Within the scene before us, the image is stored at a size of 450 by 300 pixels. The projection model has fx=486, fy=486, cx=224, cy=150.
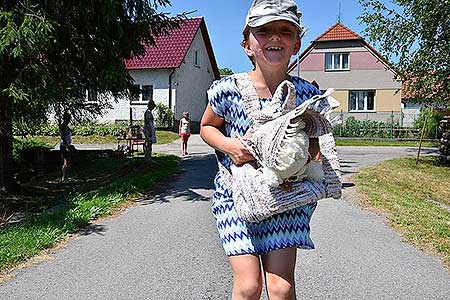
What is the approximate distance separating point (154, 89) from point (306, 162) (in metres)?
31.3

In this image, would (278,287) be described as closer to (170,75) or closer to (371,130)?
(170,75)

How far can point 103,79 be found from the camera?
442 inches

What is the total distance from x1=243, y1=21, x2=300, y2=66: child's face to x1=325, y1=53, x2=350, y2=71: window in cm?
4063

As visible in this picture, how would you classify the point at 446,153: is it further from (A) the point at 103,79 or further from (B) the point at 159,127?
(B) the point at 159,127

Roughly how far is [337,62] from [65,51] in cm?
3439

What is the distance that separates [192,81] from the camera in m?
36.5

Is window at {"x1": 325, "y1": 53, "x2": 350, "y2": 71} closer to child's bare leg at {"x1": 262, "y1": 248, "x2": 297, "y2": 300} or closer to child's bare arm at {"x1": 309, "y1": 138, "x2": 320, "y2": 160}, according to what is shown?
child's bare arm at {"x1": 309, "y1": 138, "x2": 320, "y2": 160}

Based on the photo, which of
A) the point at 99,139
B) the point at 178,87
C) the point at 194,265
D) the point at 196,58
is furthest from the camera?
the point at 196,58

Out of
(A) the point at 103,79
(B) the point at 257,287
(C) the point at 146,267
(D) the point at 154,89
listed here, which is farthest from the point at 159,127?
(B) the point at 257,287

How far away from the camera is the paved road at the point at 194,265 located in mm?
4215

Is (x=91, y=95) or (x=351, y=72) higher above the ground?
(x=351, y=72)

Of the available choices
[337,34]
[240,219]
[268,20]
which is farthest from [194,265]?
[337,34]

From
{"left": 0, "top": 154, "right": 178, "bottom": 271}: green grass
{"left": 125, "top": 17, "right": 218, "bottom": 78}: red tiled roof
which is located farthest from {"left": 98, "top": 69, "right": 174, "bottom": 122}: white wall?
{"left": 0, "top": 154, "right": 178, "bottom": 271}: green grass

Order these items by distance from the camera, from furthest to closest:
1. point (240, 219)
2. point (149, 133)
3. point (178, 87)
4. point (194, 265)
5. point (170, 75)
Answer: point (178, 87), point (170, 75), point (149, 133), point (194, 265), point (240, 219)
